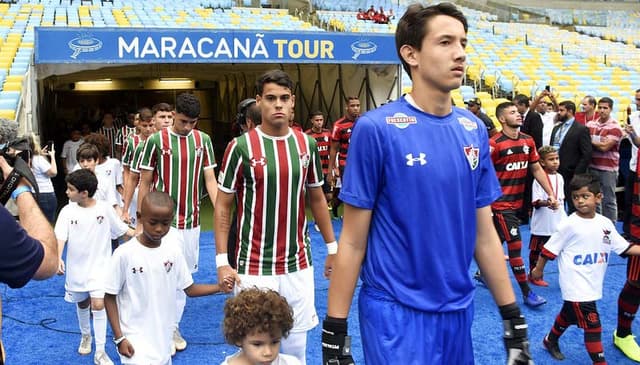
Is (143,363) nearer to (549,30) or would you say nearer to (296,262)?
(296,262)

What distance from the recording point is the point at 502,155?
22.6ft

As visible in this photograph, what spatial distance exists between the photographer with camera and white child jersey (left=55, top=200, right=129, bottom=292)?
2.70 m

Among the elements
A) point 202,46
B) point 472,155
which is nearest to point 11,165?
point 472,155

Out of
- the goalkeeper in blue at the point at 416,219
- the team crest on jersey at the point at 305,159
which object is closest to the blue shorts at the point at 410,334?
the goalkeeper in blue at the point at 416,219

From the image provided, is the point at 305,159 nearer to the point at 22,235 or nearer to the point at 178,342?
the point at 178,342

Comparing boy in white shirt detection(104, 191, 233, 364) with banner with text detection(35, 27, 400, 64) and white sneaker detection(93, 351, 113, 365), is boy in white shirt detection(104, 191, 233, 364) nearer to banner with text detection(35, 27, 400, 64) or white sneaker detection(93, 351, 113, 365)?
white sneaker detection(93, 351, 113, 365)

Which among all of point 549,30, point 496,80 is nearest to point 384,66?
point 496,80

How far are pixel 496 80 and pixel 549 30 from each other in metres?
13.0

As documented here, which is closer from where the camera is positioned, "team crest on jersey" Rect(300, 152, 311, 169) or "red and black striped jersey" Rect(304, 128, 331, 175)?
"team crest on jersey" Rect(300, 152, 311, 169)

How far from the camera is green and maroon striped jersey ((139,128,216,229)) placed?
224 inches

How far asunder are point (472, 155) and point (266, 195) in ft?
5.77

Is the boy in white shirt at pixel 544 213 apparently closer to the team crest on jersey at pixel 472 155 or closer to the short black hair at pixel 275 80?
the short black hair at pixel 275 80

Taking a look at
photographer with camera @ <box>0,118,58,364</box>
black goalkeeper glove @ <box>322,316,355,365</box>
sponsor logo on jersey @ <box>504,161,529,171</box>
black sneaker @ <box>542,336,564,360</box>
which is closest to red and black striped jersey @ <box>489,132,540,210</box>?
sponsor logo on jersey @ <box>504,161,529,171</box>

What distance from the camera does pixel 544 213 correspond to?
7238 mm
